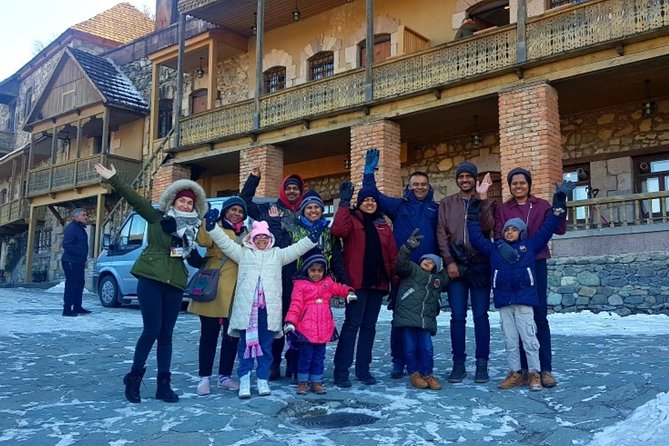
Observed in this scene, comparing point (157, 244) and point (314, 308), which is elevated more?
point (157, 244)

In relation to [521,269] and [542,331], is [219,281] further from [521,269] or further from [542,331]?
[542,331]

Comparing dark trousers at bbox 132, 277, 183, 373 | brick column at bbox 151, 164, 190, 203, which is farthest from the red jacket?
brick column at bbox 151, 164, 190, 203

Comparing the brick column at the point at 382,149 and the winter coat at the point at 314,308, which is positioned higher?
the brick column at the point at 382,149

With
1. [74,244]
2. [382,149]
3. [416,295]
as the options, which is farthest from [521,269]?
[382,149]

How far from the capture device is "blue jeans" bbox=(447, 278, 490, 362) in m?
5.16

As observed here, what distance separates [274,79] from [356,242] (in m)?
14.8

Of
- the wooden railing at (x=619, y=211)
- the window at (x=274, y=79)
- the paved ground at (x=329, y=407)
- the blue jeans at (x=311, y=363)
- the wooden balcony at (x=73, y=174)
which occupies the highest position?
the window at (x=274, y=79)

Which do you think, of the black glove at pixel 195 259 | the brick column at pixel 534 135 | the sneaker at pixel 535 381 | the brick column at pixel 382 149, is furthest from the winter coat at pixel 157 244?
the brick column at pixel 382 149

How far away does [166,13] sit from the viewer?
23.9m

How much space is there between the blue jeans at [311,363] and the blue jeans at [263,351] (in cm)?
26

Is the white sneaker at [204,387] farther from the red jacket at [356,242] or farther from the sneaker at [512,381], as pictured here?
the sneaker at [512,381]

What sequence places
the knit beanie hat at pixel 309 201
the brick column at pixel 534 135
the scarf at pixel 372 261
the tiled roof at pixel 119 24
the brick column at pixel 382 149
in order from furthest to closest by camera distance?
the tiled roof at pixel 119 24 → the brick column at pixel 382 149 → the brick column at pixel 534 135 → the scarf at pixel 372 261 → the knit beanie hat at pixel 309 201

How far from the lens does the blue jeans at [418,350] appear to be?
5.05 metres

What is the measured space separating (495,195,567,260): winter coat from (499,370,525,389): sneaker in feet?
3.14
